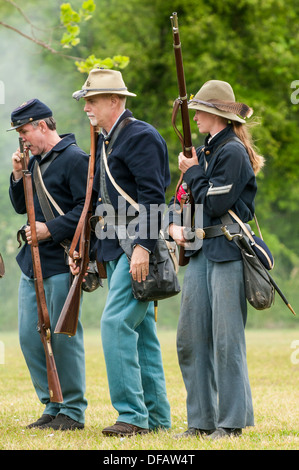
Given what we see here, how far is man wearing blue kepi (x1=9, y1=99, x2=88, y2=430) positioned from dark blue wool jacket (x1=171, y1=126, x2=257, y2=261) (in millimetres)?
993

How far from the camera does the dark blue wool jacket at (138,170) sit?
499 cm

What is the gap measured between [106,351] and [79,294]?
Result: 1.57 feet

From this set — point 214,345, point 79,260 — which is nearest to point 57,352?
point 79,260

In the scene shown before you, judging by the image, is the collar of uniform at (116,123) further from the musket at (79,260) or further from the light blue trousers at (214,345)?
the light blue trousers at (214,345)

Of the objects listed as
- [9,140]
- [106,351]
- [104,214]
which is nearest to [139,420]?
[106,351]

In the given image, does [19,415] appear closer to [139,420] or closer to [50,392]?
[50,392]

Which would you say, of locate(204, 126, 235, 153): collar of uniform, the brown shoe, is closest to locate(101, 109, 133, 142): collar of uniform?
locate(204, 126, 235, 153): collar of uniform

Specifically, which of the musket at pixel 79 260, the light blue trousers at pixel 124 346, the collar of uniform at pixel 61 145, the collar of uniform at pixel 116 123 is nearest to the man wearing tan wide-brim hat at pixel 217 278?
the light blue trousers at pixel 124 346

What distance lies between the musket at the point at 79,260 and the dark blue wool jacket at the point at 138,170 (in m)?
0.15

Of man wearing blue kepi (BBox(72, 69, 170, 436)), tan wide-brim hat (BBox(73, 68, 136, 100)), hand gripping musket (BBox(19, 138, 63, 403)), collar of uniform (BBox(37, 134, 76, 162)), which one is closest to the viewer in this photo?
man wearing blue kepi (BBox(72, 69, 170, 436))

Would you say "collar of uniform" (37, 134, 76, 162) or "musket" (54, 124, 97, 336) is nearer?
"musket" (54, 124, 97, 336)

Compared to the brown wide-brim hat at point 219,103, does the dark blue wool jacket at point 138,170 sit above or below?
below

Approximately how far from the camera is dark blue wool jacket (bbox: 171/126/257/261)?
4.84 m

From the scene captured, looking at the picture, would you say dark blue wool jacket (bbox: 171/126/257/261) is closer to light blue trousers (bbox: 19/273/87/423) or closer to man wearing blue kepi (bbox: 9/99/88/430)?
man wearing blue kepi (bbox: 9/99/88/430)
